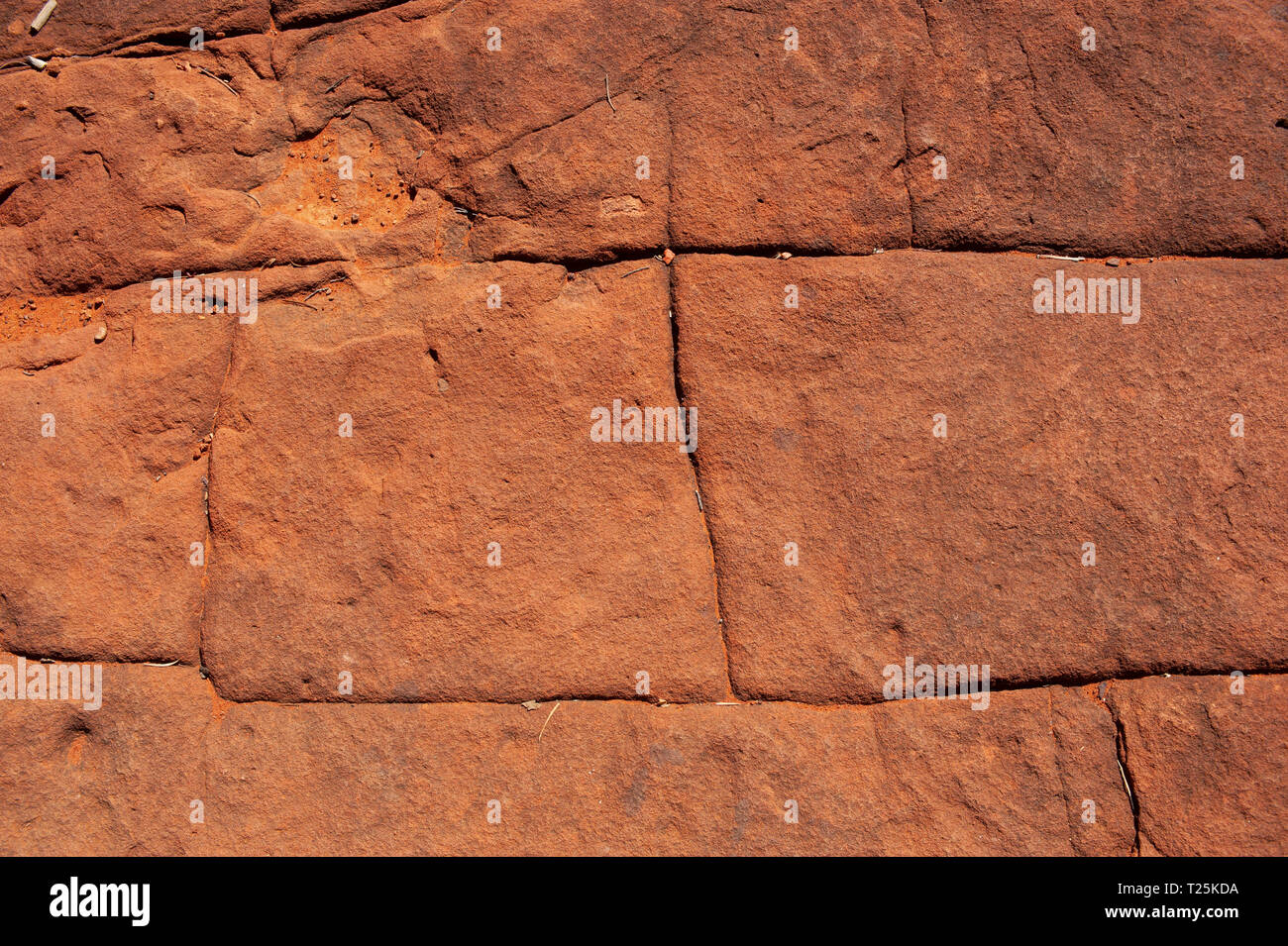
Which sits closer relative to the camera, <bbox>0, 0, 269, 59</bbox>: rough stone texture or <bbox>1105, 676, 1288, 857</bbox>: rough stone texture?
<bbox>1105, 676, 1288, 857</bbox>: rough stone texture

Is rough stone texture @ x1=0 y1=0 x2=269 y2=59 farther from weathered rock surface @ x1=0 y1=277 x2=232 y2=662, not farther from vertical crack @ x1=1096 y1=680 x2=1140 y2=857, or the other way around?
vertical crack @ x1=1096 y1=680 x2=1140 y2=857

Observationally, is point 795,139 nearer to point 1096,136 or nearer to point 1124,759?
point 1096,136

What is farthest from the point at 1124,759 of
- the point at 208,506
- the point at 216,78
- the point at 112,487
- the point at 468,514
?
the point at 216,78

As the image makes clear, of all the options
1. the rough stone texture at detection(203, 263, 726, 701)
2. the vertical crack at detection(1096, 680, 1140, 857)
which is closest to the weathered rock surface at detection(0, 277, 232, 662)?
the rough stone texture at detection(203, 263, 726, 701)

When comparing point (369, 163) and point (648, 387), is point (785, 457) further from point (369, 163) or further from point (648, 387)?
point (369, 163)

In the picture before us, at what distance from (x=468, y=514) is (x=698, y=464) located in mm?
640

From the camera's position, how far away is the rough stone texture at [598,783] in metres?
2.10

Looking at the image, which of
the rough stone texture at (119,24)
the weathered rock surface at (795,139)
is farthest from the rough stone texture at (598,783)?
the rough stone texture at (119,24)

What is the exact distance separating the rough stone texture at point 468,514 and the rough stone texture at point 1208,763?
114 centimetres

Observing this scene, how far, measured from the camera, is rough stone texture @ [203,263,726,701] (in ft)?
7.07

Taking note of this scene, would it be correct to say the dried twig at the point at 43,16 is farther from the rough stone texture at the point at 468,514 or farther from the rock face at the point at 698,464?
the rough stone texture at the point at 468,514

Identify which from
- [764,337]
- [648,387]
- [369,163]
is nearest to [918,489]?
[764,337]

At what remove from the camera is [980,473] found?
2.16m

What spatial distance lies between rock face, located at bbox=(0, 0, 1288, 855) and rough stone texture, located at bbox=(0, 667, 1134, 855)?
11 mm
